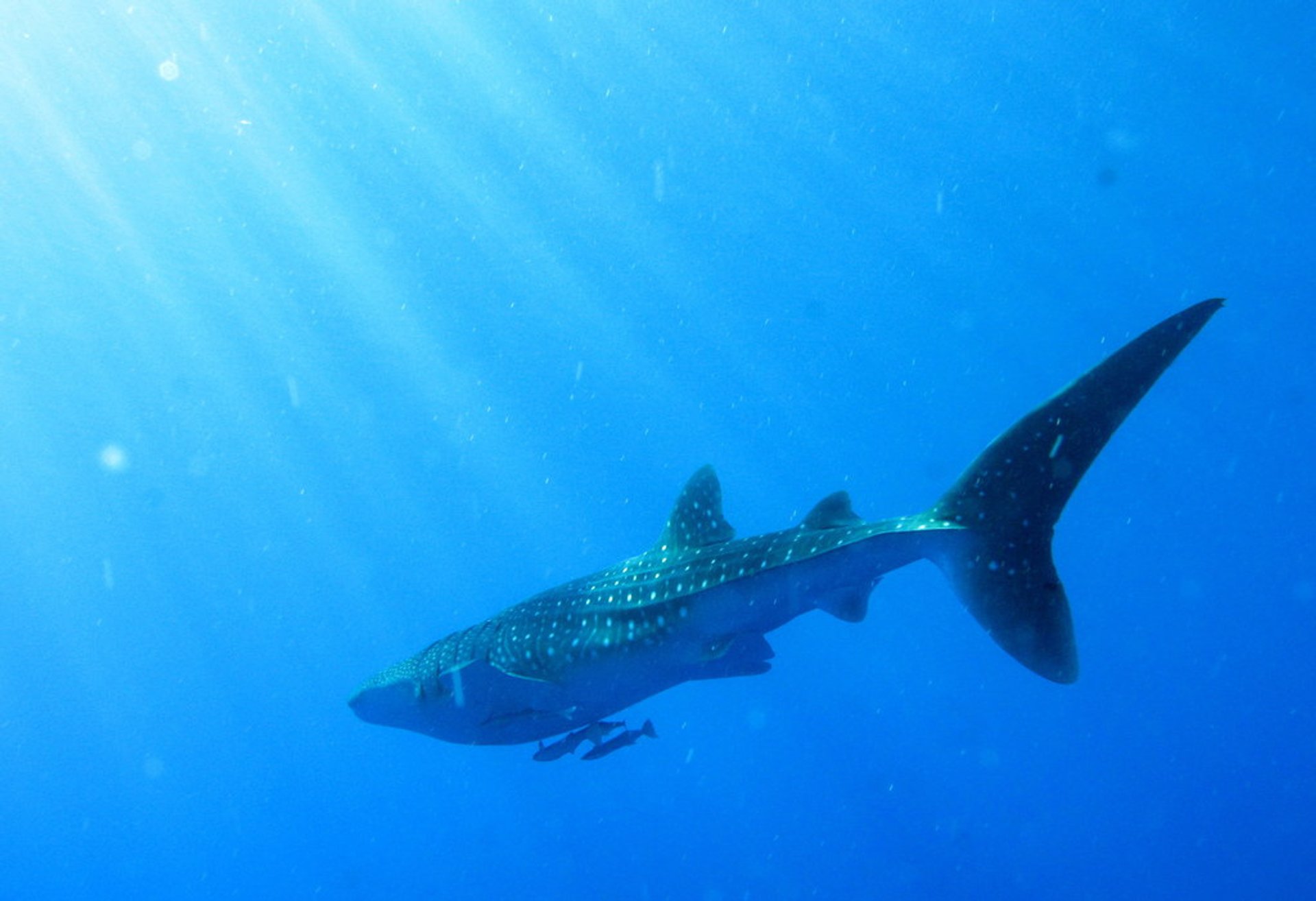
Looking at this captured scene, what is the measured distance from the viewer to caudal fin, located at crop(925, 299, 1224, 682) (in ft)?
15.5

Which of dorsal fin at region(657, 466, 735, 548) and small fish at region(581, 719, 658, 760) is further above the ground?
dorsal fin at region(657, 466, 735, 548)

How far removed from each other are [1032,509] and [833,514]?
4.61ft

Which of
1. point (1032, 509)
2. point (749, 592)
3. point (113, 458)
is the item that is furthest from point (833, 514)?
point (113, 458)

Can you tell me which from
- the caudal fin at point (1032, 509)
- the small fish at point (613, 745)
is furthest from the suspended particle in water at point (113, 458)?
the caudal fin at point (1032, 509)

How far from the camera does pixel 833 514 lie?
6.04 m

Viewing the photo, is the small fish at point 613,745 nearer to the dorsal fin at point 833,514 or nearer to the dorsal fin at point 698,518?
the dorsal fin at point 698,518

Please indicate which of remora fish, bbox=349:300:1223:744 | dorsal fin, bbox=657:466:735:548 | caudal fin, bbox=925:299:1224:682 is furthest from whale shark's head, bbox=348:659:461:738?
caudal fin, bbox=925:299:1224:682

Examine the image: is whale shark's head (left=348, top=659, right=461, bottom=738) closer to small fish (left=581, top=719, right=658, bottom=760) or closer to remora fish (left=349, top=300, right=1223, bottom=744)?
remora fish (left=349, top=300, right=1223, bottom=744)

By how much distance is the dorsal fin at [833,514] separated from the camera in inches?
234

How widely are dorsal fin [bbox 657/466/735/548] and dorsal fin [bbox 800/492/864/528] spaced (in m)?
1.13

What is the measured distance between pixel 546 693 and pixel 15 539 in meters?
65.3

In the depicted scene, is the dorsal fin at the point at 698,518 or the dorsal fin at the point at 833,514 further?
the dorsal fin at the point at 698,518

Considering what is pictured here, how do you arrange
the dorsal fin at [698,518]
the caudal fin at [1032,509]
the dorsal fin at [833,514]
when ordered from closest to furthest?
the caudal fin at [1032,509] → the dorsal fin at [833,514] → the dorsal fin at [698,518]

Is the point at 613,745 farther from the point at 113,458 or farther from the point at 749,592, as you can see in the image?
the point at 113,458
